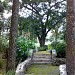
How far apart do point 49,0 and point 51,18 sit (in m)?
2.29

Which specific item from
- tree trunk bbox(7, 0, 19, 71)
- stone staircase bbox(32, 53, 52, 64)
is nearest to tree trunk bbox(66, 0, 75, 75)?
tree trunk bbox(7, 0, 19, 71)

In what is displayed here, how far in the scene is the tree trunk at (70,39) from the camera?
19.9 ft

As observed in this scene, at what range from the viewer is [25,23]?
2355cm

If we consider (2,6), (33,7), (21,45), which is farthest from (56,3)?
(21,45)

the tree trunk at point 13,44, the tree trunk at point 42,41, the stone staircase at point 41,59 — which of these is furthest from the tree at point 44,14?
the tree trunk at point 13,44

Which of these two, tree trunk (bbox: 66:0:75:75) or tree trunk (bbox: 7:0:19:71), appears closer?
tree trunk (bbox: 66:0:75:75)

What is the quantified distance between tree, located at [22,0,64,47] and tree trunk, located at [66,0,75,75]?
17819mm

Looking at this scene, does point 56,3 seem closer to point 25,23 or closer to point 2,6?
point 25,23

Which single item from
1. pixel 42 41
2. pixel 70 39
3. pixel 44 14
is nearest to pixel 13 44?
pixel 70 39

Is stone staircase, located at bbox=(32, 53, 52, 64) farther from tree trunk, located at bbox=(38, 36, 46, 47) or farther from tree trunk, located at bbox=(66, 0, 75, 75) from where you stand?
tree trunk, located at bbox=(38, 36, 46, 47)

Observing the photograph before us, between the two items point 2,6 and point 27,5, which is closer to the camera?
point 2,6

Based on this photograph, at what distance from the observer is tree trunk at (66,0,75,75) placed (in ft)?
19.9

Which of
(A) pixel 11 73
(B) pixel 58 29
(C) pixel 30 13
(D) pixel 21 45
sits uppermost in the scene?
(C) pixel 30 13

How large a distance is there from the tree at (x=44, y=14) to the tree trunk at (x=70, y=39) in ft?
58.5
